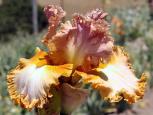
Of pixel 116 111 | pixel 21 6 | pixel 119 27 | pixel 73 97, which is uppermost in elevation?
pixel 21 6

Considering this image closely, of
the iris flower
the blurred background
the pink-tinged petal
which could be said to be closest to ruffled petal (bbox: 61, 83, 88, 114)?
the iris flower

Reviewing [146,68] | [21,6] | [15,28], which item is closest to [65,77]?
[146,68]

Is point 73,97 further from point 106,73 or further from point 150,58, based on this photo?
point 150,58

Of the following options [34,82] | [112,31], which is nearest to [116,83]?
[34,82]

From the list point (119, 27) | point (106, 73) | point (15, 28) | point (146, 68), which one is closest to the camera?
point (106, 73)

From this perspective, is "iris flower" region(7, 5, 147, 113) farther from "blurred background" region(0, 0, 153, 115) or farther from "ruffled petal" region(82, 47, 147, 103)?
"blurred background" region(0, 0, 153, 115)

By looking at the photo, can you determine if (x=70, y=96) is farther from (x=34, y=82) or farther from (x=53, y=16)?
(x=53, y=16)

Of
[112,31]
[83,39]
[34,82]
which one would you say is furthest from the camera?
[112,31]
